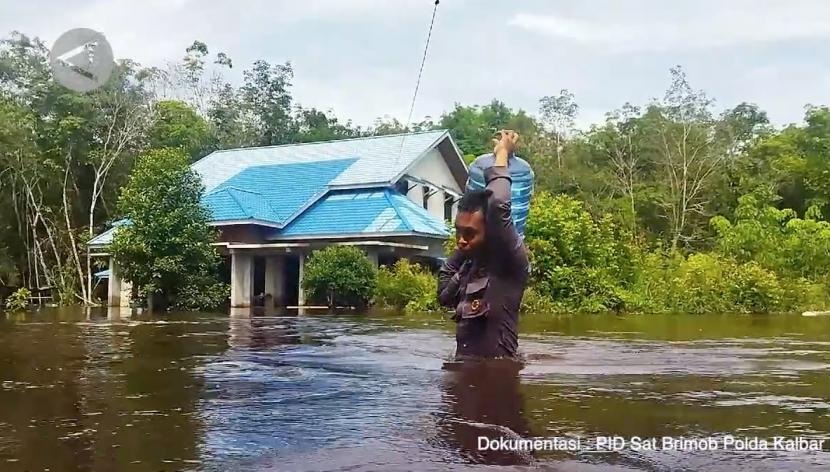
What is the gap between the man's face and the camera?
6301mm

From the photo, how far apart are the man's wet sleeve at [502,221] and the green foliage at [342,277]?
49.4ft

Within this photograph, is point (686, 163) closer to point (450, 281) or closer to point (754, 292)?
point (754, 292)

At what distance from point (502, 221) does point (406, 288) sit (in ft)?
49.0

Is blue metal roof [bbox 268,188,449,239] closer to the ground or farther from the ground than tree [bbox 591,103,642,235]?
closer to the ground

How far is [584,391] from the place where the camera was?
5.59 meters

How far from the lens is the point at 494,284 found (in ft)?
21.5

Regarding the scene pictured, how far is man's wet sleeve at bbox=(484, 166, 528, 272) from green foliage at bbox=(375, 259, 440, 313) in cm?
1349

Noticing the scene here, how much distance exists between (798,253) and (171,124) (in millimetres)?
23965

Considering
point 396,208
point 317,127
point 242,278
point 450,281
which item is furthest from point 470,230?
point 317,127

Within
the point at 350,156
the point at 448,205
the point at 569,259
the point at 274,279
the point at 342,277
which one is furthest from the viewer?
the point at 448,205

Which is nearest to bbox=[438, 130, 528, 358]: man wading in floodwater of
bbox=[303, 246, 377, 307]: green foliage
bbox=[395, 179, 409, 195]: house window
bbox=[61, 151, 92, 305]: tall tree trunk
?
bbox=[303, 246, 377, 307]: green foliage

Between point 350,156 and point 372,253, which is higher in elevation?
point 350,156

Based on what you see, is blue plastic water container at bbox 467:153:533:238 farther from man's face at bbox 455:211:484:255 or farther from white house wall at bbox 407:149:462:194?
white house wall at bbox 407:149:462:194

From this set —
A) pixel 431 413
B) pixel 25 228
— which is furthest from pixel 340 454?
pixel 25 228
